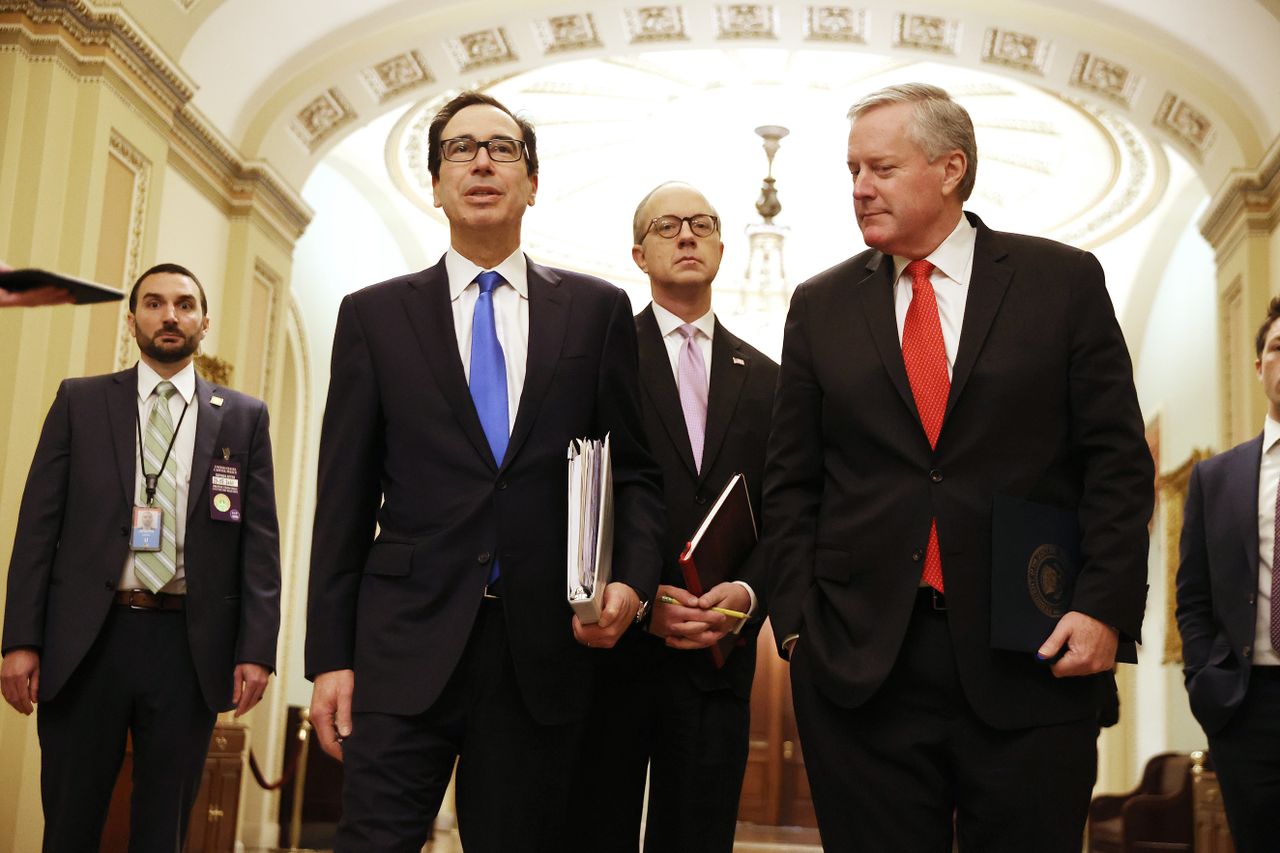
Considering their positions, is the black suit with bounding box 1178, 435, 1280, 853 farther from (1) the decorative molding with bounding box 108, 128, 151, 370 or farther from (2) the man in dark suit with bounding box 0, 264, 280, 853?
(1) the decorative molding with bounding box 108, 128, 151, 370

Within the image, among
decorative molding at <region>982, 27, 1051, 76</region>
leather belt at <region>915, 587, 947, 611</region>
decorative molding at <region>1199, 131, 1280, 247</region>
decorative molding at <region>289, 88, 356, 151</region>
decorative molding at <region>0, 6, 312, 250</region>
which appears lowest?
leather belt at <region>915, 587, 947, 611</region>

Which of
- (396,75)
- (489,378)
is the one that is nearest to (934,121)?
(489,378)

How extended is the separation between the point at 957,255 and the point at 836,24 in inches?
246

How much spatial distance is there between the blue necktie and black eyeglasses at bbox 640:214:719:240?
1.10 metres

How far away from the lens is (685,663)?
10.9ft

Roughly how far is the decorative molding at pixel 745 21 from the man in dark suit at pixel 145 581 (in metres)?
5.06

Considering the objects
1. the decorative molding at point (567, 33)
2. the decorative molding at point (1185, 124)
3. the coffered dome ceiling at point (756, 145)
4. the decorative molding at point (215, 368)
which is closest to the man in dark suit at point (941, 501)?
the decorative molding at point (215, 368)

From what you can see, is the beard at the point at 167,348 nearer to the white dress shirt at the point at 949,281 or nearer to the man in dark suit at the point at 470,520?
the man in dark suit at the point at 470,520

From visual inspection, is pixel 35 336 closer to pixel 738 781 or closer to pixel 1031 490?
pixel 738 781

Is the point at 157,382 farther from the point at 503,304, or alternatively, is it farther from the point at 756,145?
the point at 756,145

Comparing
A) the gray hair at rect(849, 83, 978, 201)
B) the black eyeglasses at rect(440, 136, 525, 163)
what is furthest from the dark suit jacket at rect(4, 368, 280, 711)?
the gray hair at rect(849, 83, 978, 201)

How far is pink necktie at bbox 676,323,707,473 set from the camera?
3572 mm

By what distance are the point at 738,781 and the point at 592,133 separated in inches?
371

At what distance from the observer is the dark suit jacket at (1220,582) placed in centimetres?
387
